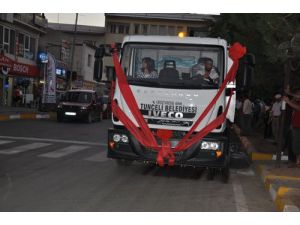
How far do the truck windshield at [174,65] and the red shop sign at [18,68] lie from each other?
2131 cm

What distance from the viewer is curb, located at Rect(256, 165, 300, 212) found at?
6997 mm

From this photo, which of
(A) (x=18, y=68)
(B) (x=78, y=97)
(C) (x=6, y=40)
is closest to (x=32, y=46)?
(C) (x=6, y=40)

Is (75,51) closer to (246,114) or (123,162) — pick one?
(246,114)

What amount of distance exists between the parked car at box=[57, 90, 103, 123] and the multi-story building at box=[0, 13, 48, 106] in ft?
19.2

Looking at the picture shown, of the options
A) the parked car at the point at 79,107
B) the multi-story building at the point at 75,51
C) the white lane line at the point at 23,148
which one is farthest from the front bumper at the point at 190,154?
the multi-story building at the point at 75,51

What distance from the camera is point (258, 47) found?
15.2m

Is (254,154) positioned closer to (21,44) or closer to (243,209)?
(243,209)

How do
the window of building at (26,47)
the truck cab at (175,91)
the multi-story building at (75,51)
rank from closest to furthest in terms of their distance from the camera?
the truck cab at (175,91)
the window of building at (26,47)
the multi-story building at (75,51)

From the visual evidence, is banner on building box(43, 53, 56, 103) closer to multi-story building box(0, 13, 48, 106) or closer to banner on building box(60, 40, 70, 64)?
multi-story building box(0, 13, 48, 106)

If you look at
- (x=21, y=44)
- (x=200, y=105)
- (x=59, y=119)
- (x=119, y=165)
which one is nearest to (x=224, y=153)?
(x=200, y=105)

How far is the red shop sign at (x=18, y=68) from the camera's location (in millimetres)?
29916

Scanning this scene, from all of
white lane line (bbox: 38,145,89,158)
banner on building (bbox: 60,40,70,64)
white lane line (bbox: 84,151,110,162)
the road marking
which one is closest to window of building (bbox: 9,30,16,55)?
banner on building (bbox: 60,40,70,64)

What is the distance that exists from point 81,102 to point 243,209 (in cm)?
1972

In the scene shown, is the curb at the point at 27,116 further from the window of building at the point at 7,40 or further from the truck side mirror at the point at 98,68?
the truck side mirror at the point at 98,68
